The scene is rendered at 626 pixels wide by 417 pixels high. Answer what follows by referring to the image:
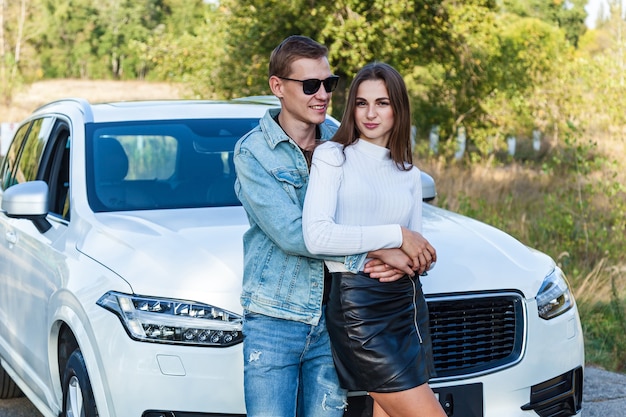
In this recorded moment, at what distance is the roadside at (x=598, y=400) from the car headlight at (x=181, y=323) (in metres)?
2.31

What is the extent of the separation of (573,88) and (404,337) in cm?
1143

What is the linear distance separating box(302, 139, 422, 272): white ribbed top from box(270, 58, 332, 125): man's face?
0.52 ft

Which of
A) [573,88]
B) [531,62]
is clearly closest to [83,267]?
[573,88]

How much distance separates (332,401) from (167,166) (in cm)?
246

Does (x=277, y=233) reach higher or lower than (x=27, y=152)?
higher

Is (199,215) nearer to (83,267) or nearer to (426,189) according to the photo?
(83,267)

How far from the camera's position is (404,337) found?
10.4 feet

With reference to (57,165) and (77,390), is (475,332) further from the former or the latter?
(57,165)

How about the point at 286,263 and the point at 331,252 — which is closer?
the point at 331,252

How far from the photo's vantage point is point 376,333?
3.13 metres

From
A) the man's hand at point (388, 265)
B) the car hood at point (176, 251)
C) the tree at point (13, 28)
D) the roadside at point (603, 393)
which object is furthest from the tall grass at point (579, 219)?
the tree at point (13, 28)

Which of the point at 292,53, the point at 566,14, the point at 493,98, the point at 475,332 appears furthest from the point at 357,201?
the point at 566,14

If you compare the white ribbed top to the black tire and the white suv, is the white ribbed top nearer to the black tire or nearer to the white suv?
the white suv

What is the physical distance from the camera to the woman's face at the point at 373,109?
10.7ft
